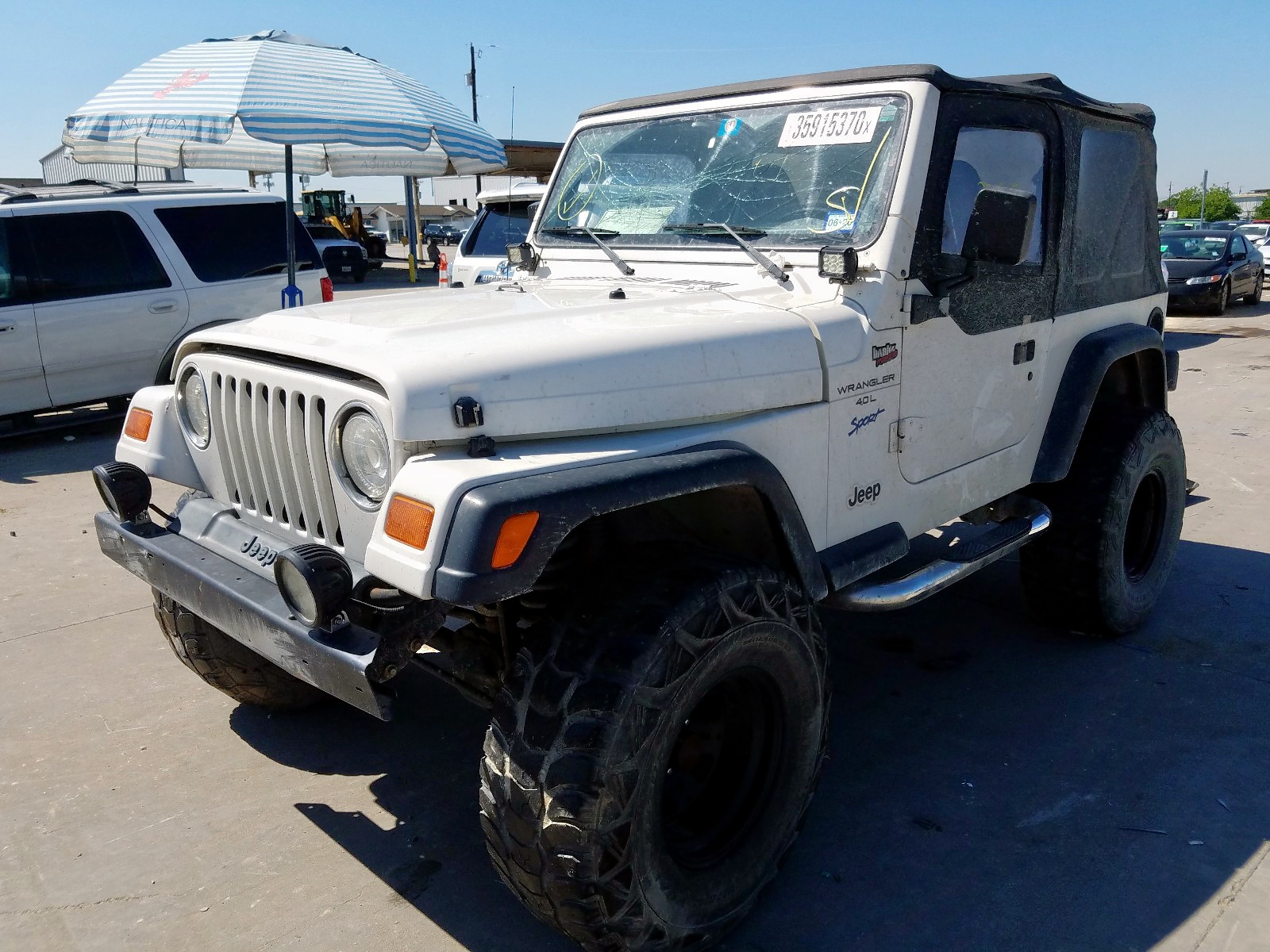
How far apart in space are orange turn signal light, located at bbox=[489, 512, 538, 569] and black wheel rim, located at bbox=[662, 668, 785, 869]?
883mm

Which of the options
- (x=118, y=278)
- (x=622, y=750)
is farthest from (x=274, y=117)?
(x=622, y=750)

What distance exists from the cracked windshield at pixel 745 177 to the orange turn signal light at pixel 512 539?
153 cm

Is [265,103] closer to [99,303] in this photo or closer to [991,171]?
[99,303]

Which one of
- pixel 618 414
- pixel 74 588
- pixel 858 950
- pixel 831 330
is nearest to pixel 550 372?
pixel 618 414

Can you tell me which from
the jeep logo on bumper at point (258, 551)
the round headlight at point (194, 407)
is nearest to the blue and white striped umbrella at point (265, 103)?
the round headlight at point (194, 407)

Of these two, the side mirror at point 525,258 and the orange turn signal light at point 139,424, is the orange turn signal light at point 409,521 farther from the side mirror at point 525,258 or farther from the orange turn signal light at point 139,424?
the side mirror at point 525,258

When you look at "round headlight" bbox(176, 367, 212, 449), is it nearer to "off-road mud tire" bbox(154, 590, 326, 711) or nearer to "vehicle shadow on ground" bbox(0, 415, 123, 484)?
"off-road mud tire" bbox(154, 590, 326, 711)

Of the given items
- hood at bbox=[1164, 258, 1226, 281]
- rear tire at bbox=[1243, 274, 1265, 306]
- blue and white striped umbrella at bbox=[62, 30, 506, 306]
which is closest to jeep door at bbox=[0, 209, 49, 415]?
blue and white striped umbrella at bbox=[62, 30, 506, 306]

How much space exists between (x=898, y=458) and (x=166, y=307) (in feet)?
23.4

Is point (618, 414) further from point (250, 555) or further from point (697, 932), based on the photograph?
point (697, 932)

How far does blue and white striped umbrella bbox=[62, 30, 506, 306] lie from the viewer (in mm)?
7098

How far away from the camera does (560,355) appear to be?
2.44 meters

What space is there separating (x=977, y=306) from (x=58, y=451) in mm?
7358

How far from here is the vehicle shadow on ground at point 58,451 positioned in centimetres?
746
